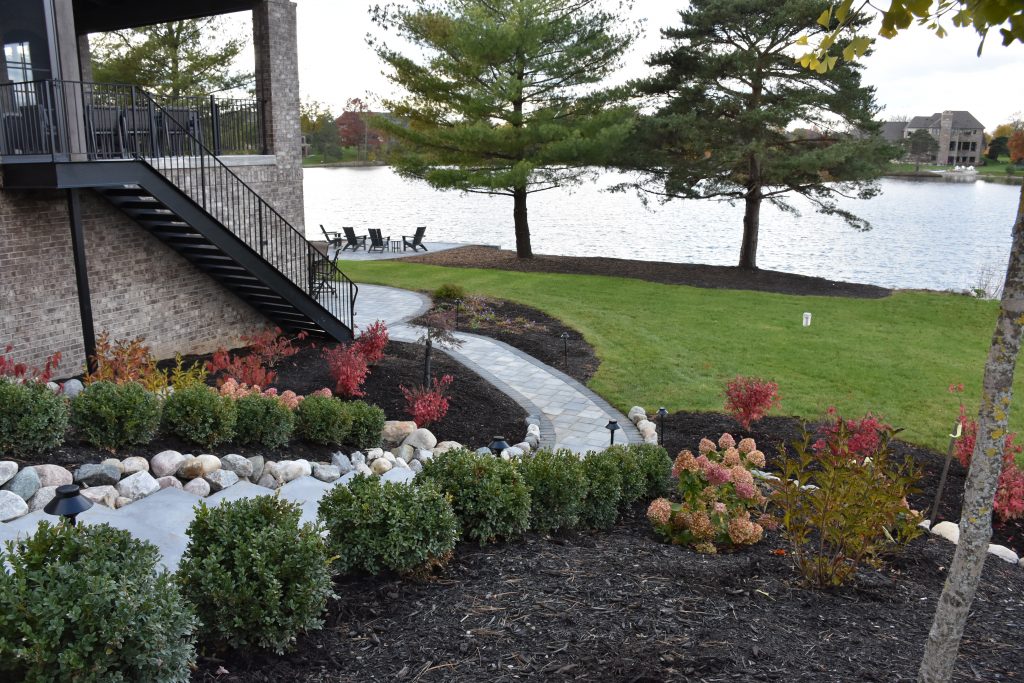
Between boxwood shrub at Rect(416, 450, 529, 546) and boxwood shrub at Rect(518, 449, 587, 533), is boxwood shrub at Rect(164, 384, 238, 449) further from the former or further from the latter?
boxwood shrub at Rect(518, 449, 587, 533)

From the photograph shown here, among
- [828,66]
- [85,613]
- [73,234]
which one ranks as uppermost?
[828,66]

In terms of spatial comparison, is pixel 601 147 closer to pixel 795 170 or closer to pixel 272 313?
pixel 795 170

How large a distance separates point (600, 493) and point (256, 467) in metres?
2.88

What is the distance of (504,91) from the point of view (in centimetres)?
2112

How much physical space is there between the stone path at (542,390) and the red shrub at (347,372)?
133cm

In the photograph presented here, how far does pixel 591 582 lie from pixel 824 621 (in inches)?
46.7

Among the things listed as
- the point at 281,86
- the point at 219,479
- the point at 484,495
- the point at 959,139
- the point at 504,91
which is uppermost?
the point at 959,139

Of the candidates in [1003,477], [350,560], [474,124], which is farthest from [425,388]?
[474,124]

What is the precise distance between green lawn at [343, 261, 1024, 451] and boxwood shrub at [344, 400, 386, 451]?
338 cm

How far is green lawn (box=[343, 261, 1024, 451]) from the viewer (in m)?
10.7

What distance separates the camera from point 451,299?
13828mm

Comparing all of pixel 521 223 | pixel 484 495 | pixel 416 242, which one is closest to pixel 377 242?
pixel 416 242

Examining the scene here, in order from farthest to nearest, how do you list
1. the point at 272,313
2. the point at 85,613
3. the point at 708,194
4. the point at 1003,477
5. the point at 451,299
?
the point at 708,194, the point at 451,299, the point at 272,313, the point at 1003,477, the point at 85,613

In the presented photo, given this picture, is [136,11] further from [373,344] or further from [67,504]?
[67,504]
